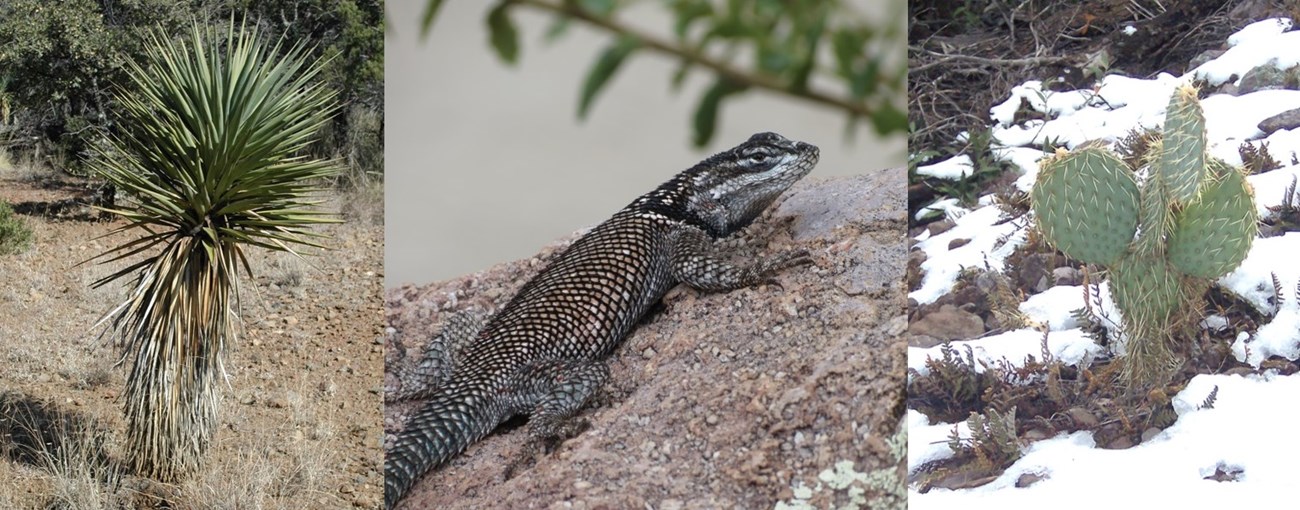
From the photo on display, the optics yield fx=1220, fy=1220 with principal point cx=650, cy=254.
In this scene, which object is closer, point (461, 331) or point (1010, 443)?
point (1010, 443)

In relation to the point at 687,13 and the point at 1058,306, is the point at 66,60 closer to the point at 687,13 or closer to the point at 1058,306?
the point at 1058,306

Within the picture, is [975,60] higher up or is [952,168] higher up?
[975,60]

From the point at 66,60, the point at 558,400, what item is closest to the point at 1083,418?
the point at 558,400

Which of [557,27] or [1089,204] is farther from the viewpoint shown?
[1089,204]

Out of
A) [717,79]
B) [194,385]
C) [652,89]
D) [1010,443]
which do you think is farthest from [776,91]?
[194,385]

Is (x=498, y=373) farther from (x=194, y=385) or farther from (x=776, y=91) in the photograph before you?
(x=776, y=91)

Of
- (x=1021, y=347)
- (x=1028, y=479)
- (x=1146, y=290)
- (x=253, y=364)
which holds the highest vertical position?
(x=1146, y=290)

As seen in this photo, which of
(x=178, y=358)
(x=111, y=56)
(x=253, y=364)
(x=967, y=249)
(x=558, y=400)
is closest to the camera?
(x=967, y=249)
